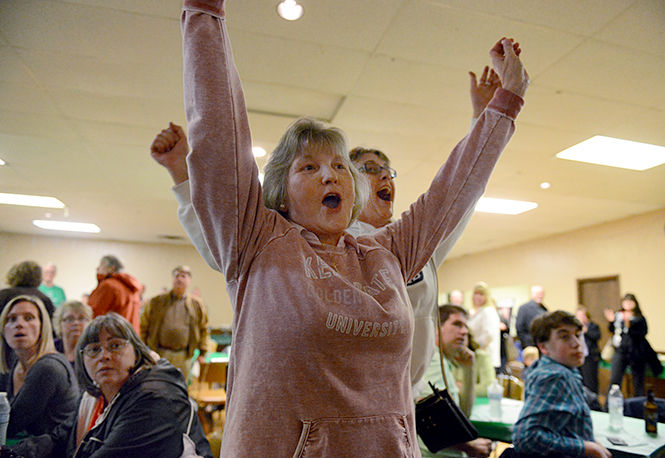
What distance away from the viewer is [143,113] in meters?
3.72

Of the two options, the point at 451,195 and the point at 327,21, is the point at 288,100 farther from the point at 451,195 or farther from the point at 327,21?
the point at 451,195

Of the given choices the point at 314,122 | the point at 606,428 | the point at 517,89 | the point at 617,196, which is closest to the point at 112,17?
the point at 314,122

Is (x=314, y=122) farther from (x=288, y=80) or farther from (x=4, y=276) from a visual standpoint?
(x=4, y=276)

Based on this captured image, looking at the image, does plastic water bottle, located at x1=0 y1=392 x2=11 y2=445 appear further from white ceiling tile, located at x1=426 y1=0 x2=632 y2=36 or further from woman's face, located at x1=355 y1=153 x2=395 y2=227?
white ceiling tile, located at x1=426 y1=0 x2=632 y2=36

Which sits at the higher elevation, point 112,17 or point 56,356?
point 112,17

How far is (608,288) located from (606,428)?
19.0 feet

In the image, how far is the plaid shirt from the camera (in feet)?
5.81

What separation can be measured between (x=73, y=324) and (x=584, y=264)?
25.2ft

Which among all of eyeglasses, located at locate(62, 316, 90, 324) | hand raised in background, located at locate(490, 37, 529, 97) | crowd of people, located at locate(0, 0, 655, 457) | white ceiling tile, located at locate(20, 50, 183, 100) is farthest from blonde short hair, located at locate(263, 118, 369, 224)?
white ceiling tile, located at locate(20, 50, 183, 100)

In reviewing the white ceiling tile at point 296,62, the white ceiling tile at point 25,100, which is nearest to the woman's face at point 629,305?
the white ceiling tile at point 296,62

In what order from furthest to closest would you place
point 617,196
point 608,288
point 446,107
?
point 608,288 < point 617,196 < point 446,107

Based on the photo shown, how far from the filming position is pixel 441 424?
1306 mm

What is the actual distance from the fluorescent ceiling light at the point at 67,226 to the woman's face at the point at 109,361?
7.15 meters

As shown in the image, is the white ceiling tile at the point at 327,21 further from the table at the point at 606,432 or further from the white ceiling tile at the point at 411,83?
the table at the point at 606,432
